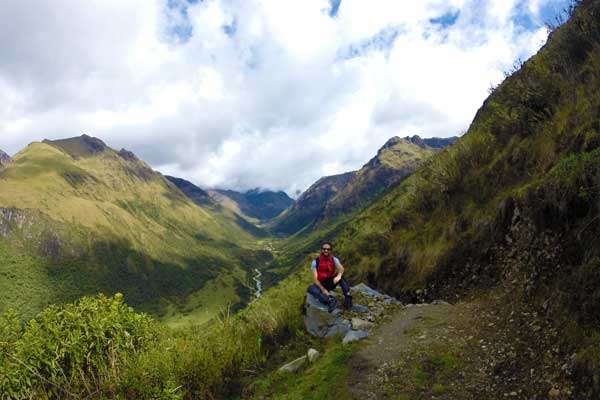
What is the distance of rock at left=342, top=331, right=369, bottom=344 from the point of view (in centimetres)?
1084

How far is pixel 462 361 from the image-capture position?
8.27 m

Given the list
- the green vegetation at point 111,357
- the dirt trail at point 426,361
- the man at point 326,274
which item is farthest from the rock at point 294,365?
the man at point 326,274

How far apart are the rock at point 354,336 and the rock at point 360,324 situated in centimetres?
46

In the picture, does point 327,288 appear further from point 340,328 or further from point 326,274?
point 340,328

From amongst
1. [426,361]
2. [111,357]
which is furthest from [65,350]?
[426,361]

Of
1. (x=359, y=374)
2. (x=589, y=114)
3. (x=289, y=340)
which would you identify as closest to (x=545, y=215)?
(x=589, y=114)

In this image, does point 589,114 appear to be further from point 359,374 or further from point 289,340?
point 289,340

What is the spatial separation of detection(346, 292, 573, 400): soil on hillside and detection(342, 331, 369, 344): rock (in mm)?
386

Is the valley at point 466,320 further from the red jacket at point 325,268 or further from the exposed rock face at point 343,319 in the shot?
the red jacket at point 325,268

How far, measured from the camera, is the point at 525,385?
668cm

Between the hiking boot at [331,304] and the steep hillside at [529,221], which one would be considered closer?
the steep hillside at [529,221]

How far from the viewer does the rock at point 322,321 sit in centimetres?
1208

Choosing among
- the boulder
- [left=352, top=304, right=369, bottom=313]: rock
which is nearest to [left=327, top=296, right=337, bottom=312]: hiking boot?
[left=352, top=304, right=369, bottom=313]: rock

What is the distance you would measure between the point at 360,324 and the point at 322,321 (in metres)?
1.39
